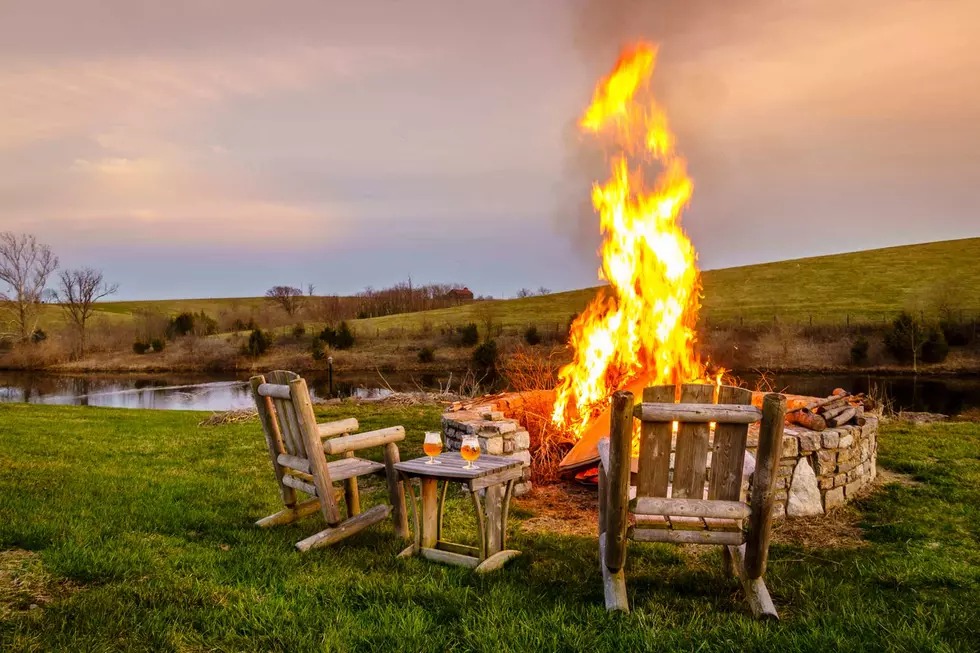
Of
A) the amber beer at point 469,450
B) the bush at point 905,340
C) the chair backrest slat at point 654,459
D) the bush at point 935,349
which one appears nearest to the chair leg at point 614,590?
the chair backrest slat at point 654,459

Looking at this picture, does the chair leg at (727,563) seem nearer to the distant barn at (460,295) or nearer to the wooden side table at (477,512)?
the wooden side table at (477,512)

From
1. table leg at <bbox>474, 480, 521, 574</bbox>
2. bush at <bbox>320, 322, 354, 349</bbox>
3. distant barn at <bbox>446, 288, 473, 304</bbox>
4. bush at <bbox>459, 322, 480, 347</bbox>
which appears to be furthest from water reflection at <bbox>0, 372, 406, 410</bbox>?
distant barn at <bbox>446, 288, 473, 304</bbox>

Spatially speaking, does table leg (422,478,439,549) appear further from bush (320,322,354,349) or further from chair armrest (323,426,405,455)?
bush (320,322,354,349)

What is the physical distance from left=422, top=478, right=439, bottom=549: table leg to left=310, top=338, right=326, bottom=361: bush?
110ft

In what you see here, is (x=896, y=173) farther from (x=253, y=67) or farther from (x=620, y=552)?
(x=620, y=552)

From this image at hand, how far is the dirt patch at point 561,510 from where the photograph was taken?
5.99 meters

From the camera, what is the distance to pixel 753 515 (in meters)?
3.71

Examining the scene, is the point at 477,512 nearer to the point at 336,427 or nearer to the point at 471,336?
the point at 336,427

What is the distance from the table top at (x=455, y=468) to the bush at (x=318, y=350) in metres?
33.5

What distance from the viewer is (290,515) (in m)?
5.31

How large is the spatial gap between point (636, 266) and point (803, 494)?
11.3ft

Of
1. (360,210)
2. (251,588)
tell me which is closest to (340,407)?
(360,210)

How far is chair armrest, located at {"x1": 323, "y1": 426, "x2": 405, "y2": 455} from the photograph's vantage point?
15.7ft

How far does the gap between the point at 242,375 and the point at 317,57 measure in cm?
2795
